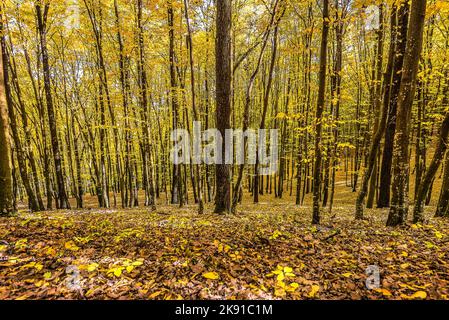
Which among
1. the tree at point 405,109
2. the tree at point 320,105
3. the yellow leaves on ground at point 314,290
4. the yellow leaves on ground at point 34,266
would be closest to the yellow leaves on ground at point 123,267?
the yellow leaves on ground at point 34,266

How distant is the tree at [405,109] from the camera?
5.46 metres

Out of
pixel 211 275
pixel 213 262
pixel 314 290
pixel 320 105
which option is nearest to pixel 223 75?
pixel 320 105

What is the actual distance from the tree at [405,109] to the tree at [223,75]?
15.6 feet

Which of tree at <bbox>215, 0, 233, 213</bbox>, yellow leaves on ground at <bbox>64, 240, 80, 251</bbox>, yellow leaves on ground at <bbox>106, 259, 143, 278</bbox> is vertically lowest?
yellow leaves on ground at <bbox>106, 259, 143, 278</bbox>

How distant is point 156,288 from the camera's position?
10.4 ft

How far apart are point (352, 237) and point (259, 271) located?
3.12 metres

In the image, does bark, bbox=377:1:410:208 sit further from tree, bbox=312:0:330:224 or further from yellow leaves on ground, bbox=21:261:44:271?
yellow leaves on ground, bbox=21:261:44:271

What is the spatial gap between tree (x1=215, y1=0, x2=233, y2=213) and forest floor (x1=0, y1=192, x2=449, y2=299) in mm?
2602

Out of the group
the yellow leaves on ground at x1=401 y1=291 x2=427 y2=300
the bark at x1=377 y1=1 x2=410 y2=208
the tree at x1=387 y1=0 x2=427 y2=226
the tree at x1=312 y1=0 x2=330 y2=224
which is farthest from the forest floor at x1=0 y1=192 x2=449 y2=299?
the bark at x1=377 y1=1 x2=410 y2=208

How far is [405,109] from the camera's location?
226 inches

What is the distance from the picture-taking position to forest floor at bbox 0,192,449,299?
3111mm

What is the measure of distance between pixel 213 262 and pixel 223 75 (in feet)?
19.0

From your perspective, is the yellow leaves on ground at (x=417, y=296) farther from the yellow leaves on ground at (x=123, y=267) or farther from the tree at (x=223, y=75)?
the tree at (x=223, y=75)
